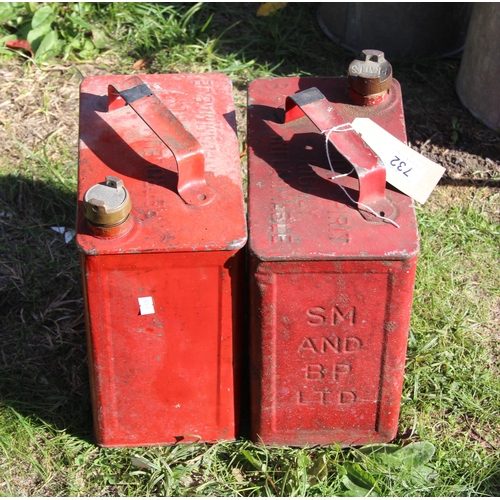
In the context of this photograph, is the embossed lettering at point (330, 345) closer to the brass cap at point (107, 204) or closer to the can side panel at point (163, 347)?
the can side panel at point (163, 347)

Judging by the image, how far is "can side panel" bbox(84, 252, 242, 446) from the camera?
2070 millimetres

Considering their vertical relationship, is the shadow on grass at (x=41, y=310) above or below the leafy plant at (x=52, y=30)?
below

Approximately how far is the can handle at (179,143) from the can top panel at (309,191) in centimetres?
14

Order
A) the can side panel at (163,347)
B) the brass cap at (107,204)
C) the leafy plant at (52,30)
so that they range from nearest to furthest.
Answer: the brass cap at (107,204), the can side panel at (163,347), the leafy plant at (52,30)

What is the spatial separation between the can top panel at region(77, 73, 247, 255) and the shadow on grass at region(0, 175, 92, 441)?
755mm

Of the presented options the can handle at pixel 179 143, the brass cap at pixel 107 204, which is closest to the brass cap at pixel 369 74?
the can handle at pixel 179 143

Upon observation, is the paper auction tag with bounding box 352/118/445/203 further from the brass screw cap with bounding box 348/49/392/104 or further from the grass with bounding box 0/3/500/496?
the grass with bounding box 0/3/500/496

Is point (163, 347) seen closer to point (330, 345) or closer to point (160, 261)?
point (160, 261)

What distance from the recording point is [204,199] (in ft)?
6.99

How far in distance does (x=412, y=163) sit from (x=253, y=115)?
1.58 feet

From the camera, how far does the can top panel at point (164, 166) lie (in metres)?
2.03

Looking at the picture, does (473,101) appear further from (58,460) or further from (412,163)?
(58,460)

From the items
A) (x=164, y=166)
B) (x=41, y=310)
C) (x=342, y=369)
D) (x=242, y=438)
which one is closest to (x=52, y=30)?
(x=41, y=310)

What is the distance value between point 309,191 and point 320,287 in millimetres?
267
